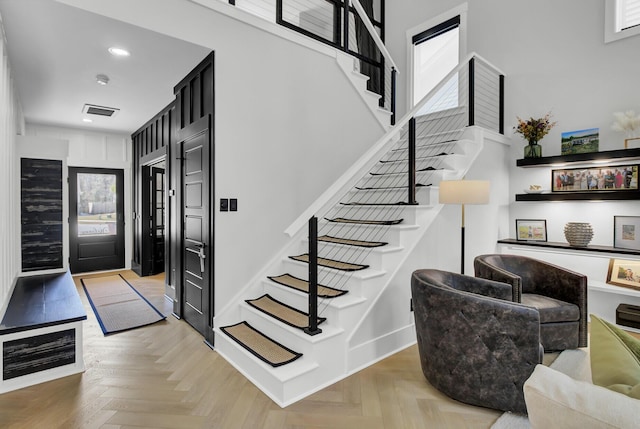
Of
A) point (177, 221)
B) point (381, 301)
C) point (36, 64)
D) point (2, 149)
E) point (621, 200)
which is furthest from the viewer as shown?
point (177, 221)

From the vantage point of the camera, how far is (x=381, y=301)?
2.96 m

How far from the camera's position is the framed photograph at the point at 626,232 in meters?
3.65

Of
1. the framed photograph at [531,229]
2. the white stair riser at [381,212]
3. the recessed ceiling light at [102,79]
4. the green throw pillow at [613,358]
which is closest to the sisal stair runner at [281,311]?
the white stair riser at [381,212]

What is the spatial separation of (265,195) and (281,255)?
0.69m

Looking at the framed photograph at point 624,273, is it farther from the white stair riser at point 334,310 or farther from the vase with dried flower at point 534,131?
the white stair riser at point 334,310

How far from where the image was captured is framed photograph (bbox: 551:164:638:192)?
12.0 ft

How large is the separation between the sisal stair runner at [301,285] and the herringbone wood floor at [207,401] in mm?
660

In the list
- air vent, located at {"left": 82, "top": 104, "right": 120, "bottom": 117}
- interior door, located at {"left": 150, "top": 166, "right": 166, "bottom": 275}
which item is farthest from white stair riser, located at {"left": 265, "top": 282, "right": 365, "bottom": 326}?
interior door, located at {"left": 150, "top": 166, "right": 166, "bottom": 275}

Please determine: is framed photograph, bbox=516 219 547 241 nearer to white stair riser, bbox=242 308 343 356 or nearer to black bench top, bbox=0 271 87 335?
white stair riser, bbox=242 308 343 356

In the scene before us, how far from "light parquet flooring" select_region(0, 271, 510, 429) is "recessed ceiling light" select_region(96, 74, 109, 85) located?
2.87 meters

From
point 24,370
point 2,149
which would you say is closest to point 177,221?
point 2,149

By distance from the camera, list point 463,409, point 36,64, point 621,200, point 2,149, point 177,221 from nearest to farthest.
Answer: point 463,409 < point 2,149 < point 36,64 < point 621,200 < point 177,221

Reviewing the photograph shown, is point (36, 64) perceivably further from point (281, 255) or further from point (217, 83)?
point (281, 255)

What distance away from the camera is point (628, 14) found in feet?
12.5
